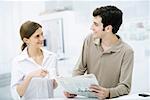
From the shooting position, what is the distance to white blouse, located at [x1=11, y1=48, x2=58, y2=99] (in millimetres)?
1924

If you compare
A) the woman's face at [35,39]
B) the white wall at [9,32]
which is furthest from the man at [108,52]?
the white wall at [9,32]

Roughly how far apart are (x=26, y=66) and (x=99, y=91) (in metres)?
0.58

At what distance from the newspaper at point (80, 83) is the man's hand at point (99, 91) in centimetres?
3

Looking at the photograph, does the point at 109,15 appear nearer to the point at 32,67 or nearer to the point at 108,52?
the point at 108,52

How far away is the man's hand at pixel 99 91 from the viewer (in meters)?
1.66

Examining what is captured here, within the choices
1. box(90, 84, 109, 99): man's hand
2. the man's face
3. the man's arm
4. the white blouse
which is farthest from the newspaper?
the man's face

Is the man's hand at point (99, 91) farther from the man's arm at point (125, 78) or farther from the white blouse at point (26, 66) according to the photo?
the white blouse at point (26, 66)

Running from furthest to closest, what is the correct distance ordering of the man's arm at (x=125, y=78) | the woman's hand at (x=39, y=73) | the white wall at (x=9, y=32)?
the white wall at (x=9, y=32) → the woman's hand at (x=39, y=73) → the man's arm at (x=125, y=78)

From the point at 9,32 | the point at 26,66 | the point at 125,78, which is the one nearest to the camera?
the point at 125,78

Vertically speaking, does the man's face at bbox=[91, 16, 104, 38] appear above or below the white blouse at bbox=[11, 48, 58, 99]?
above

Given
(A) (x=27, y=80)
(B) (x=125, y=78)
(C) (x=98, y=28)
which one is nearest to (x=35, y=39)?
(A) (x=27, y=80)

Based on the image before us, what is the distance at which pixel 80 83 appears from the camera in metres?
1.62

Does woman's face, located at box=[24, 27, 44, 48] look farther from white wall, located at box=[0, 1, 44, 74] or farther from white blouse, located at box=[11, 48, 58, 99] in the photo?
white wall, located at box=[0, 1, 44, 74]

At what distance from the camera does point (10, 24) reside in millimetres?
2682
